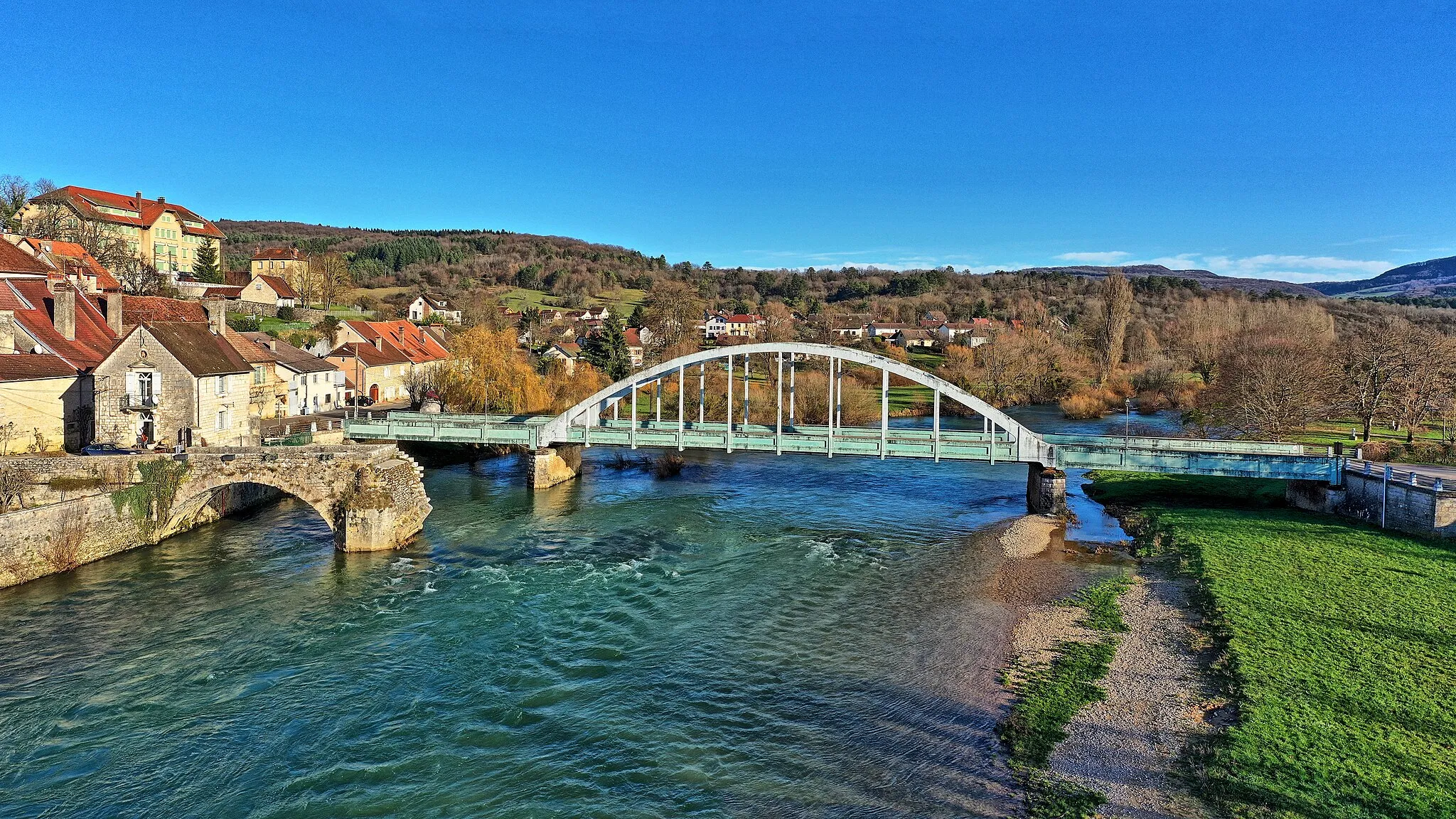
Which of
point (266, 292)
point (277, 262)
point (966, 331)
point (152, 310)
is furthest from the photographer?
point (966, 331)

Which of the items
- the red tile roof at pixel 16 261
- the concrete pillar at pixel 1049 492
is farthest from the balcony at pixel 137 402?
the concrete pillar at pixel 1049 492

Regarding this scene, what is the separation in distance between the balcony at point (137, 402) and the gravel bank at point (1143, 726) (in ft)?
93.8

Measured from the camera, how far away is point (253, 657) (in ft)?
53.2

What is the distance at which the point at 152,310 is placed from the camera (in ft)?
122

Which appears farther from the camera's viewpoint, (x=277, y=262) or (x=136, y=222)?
(x=277, y=262)

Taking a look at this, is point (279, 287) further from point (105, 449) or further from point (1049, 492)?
point (1049, 492)

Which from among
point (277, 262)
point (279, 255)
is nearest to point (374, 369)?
point (277, 262)

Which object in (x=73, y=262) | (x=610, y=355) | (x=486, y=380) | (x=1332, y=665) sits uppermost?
(x=73, y=262)

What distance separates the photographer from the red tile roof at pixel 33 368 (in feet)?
84.8

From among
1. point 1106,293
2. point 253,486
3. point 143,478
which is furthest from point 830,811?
point 1106,293

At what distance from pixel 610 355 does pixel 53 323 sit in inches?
1276

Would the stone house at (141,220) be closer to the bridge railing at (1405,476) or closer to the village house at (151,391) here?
the village house at (151,391)

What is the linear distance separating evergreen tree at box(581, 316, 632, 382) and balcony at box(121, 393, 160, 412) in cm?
3144

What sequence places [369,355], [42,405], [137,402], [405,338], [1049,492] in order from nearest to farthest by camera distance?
[137,402] < [42,405] < [1049,492] < [369,355] < [405,338]
